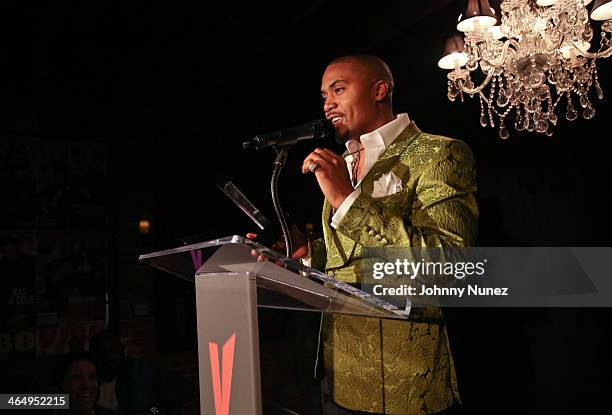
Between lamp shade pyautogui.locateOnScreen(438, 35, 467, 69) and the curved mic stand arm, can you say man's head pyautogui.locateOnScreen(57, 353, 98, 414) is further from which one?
lamp shade pyautogui.locateOnScreen(438, 35, 467, 69)

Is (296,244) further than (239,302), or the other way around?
(296,244)

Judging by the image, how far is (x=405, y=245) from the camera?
1.08 meters

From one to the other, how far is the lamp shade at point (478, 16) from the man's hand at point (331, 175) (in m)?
1.99

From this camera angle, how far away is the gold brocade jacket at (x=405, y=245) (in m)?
1.11

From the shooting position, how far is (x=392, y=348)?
1179mm

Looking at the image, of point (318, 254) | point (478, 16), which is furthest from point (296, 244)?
point (478, 16)

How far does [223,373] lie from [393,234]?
445 millimetres

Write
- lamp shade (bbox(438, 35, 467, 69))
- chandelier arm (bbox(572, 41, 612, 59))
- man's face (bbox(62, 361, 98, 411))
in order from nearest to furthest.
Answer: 1. man's face (bbox(62, 361, 98, 411))
2. chandelier arm (bbox(572, 41, 612, 59))
3. lamp shade (bbox(438, 35, 467, 69))

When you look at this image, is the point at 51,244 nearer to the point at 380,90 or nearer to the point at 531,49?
the point at 380,90

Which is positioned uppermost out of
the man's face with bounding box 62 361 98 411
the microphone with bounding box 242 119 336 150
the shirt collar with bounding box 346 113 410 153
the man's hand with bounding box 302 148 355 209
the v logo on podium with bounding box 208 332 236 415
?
the shirt collar with bounding box 346 113 410 153

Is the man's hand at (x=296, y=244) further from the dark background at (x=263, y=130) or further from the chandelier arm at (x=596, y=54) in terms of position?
the chandelier arm at (x=596, y=54)

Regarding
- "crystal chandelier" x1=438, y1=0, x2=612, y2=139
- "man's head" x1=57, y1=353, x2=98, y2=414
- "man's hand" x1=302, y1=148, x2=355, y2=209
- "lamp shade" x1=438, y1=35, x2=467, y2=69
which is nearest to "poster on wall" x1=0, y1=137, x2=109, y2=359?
"man's head" x1=57, y1=353, x2=98, y2=414

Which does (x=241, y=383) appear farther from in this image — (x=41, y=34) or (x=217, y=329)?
(x=41, y=34)

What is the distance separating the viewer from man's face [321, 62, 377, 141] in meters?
1.40
